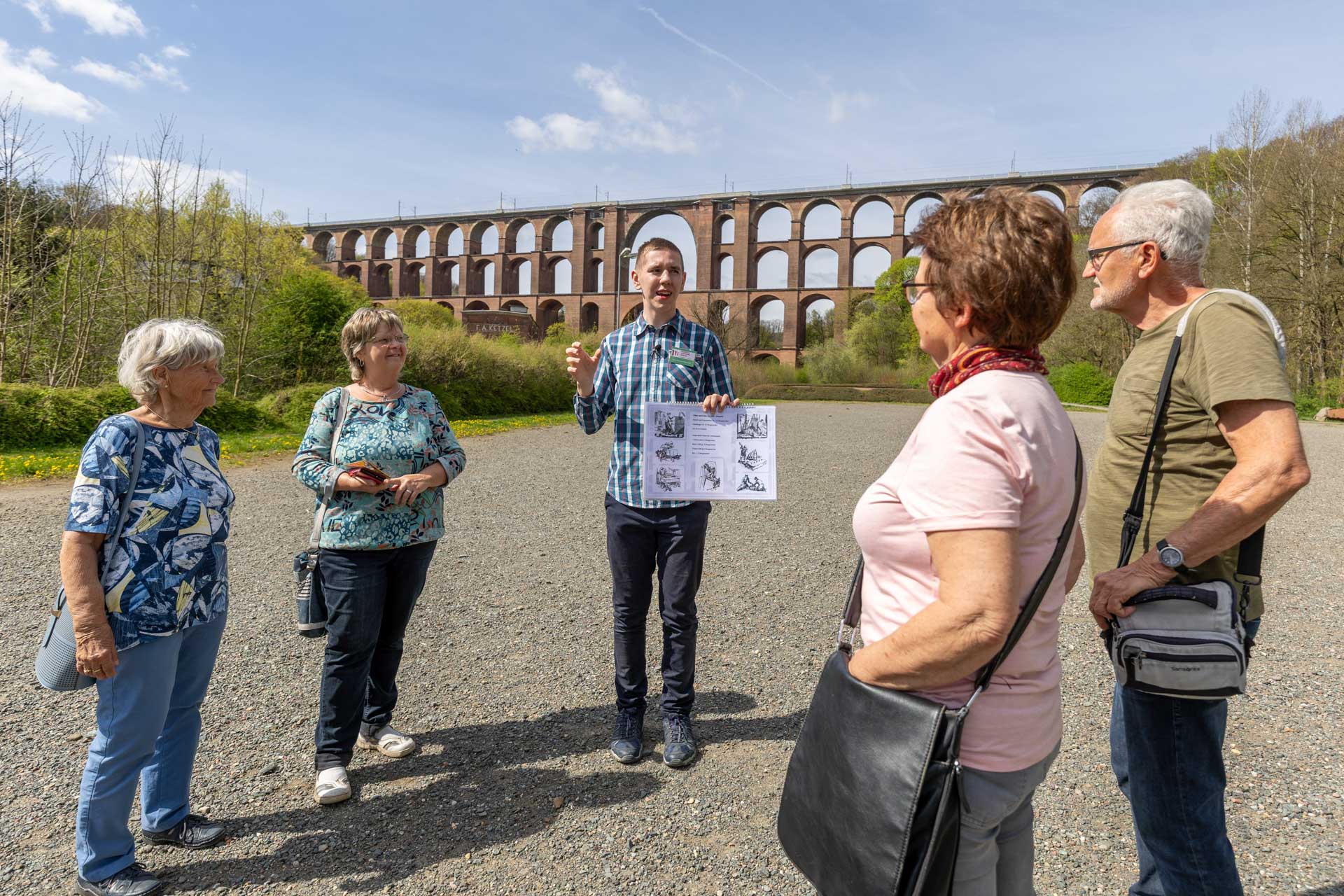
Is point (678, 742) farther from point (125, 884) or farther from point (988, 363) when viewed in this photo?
point (988, 363)

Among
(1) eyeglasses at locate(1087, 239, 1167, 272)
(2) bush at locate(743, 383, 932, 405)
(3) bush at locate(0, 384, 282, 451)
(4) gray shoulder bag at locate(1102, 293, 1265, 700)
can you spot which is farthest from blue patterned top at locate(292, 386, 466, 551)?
(2) bush at locate(743, 383, 932, 405)

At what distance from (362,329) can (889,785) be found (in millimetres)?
2482

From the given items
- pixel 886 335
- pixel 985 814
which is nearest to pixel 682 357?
pixel 985 814

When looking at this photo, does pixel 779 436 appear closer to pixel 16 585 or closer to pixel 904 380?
pixel 16 585

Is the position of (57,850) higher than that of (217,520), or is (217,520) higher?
(217,520)

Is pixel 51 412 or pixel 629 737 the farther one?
pixel 51 412

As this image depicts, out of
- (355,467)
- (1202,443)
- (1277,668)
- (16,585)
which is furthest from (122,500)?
(1277,668)

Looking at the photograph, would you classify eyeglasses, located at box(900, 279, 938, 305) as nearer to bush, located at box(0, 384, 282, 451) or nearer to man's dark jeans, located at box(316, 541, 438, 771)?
man's dark jeans, located at box(316, 541, 438, 771)

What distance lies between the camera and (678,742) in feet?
10.2

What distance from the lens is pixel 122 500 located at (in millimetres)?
2176

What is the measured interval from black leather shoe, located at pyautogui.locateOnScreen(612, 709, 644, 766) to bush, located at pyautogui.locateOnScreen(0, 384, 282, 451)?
11.5 m

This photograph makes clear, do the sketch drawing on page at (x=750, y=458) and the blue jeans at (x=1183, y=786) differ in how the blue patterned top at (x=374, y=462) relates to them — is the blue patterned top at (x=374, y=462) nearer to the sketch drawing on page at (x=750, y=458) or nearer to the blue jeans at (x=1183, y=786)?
the sketch drawing on page at (x=750, y=458)

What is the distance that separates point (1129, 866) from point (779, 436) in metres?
14.8

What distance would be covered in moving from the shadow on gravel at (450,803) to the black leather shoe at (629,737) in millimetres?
46
